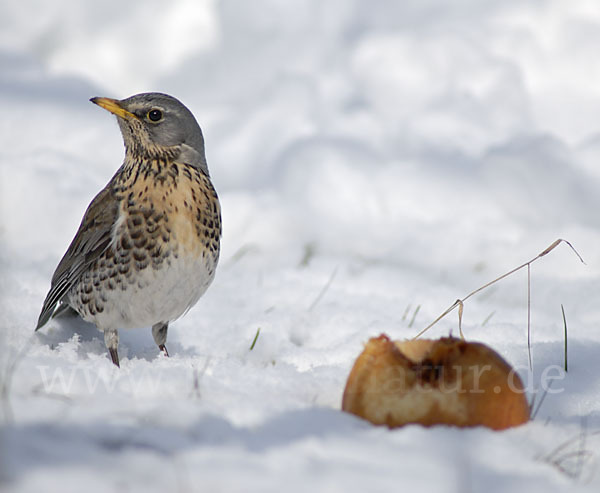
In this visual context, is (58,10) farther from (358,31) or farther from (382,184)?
(382,184)

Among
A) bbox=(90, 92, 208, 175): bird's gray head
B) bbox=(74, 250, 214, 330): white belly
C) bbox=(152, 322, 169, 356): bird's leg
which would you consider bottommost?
bbox=(152, 322, 169, 356): bird's leg

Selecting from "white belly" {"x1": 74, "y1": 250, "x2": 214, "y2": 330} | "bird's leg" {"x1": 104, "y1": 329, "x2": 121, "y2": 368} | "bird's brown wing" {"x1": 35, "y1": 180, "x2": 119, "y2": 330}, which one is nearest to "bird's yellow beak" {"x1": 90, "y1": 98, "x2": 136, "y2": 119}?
"bird's brown wing" {"x1": 35, "y1": 180, "x2": 119, "y2": 330}

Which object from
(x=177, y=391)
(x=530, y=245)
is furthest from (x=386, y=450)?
(x=530, y=245)

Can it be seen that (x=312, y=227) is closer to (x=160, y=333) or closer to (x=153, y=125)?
(x=160, y=333)

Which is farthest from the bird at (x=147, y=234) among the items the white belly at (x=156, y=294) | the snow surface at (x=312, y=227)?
the snow surface at (x=312, y=227)

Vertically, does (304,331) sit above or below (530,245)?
below

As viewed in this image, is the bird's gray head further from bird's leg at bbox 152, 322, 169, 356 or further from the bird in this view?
bird's leg at bbox 152, 322, 169, 356
